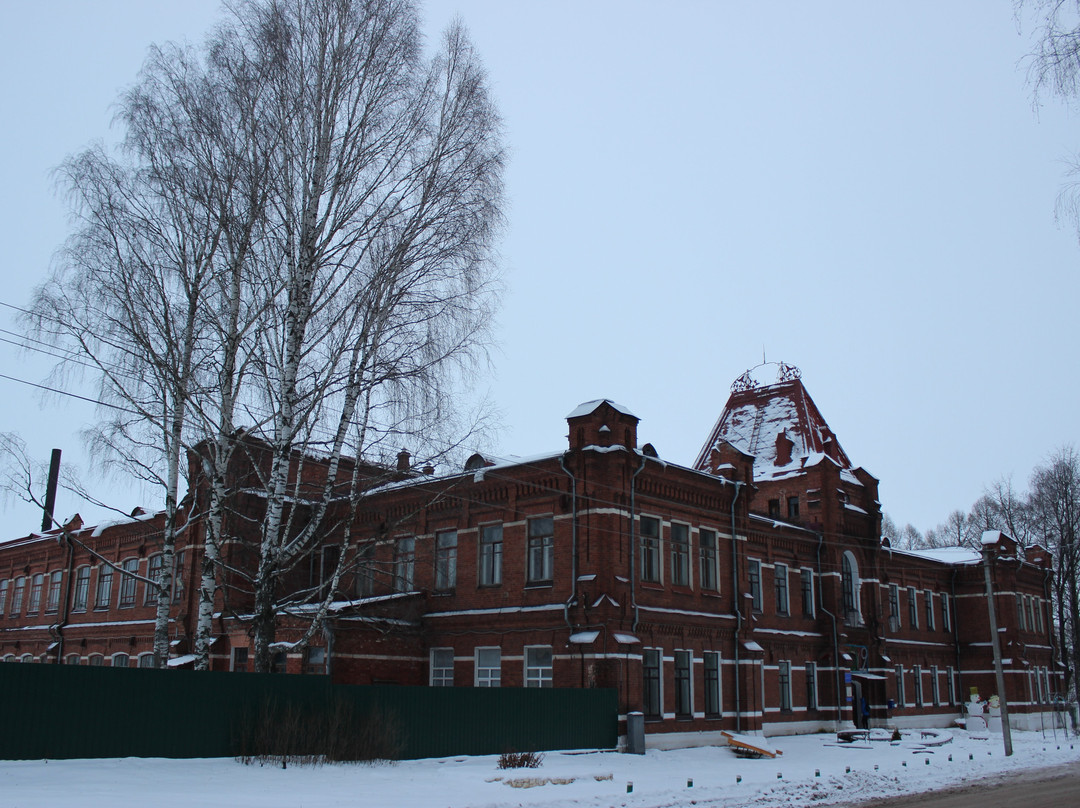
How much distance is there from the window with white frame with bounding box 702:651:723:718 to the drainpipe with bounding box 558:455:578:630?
6038 millimetres

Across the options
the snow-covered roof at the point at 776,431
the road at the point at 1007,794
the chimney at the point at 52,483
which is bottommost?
the road at the point at 1007,794

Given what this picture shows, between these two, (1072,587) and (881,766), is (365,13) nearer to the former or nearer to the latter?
(881,766)

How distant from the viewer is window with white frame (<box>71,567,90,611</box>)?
130ft

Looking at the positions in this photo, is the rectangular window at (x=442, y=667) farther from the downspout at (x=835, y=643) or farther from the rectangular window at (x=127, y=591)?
the downspout at (x=835, y=643)

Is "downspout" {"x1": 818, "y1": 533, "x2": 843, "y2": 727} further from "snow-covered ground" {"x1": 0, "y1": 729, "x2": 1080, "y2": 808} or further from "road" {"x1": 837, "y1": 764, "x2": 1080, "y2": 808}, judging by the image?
"road" {"x1": 837, "y1": 764, "x2": 1080, "y2": 808}

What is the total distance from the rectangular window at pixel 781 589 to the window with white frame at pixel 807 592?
1400mm

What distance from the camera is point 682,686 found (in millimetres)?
27750

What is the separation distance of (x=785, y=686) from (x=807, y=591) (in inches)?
181

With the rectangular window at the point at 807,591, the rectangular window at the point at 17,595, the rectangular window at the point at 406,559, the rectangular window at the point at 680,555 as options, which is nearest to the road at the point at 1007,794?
the rectangular window at the point at 680,555

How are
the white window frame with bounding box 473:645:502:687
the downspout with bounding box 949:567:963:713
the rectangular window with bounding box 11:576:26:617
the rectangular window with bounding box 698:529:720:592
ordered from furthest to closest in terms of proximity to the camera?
the downspout with bounding box 949:567:963:713 → the rectangular window with bounding box 11:576:26:617 → the rectangular window with bounding box 698:529:720:592 → the white window frame with bounding box 473:645:502:687

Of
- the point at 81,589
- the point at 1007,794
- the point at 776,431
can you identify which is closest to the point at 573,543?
the point at 1007,794

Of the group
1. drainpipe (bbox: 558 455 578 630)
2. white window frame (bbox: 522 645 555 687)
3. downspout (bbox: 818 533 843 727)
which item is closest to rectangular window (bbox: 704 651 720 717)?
white window frame (bbox: 522 645 555 687)

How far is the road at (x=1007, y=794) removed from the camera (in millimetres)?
16172

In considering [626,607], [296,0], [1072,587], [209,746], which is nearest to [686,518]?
[626,607]
